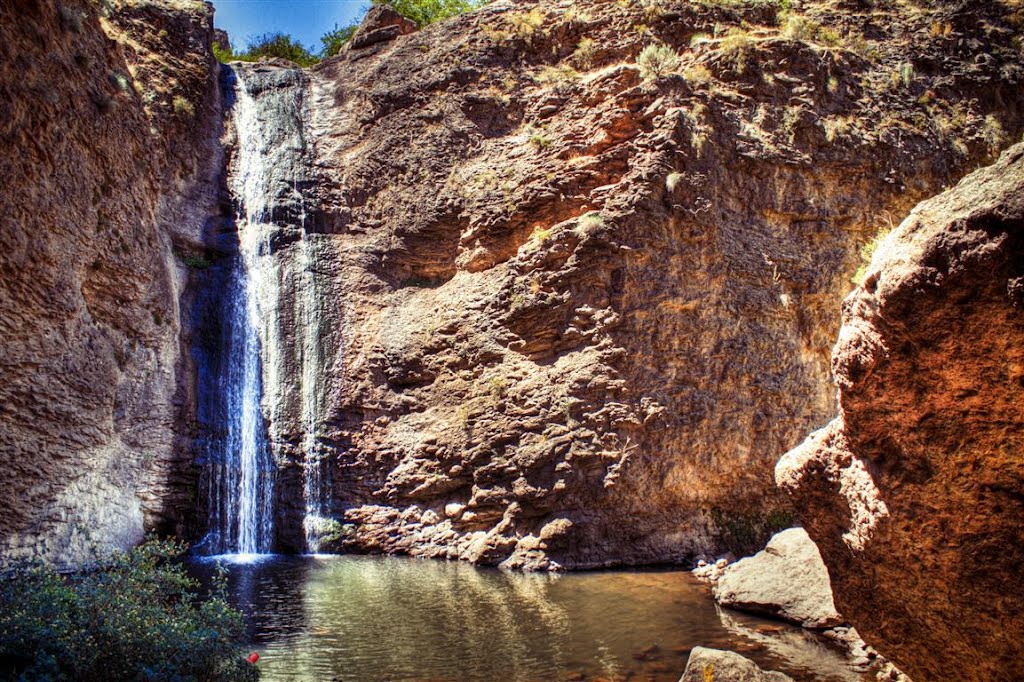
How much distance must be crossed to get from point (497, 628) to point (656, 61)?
570 inches

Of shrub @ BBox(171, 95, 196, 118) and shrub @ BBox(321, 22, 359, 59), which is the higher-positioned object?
shrub @ BBox(321, 22, 359, 59)

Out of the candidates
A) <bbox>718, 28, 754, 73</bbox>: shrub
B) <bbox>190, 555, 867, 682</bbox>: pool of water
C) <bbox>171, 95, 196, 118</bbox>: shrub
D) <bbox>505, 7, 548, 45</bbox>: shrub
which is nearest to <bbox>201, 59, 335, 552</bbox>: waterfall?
<bbox>171, 95, 196, 118</bbox>: shrub

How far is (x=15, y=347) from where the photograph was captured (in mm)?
11281

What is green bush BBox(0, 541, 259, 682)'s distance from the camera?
4.68m

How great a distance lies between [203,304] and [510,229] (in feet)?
26.5

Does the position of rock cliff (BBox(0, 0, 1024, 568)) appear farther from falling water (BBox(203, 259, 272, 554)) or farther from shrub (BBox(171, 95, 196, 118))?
falling water (BBox(203, 259, 272, 554))

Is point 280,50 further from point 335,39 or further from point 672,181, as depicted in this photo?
point 672,181

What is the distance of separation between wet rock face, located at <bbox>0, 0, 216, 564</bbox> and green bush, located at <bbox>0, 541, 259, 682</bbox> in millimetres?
5080

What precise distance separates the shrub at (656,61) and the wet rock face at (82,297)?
1210 centimetres

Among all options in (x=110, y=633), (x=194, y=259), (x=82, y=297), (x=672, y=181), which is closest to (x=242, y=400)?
(x=194, y=259)

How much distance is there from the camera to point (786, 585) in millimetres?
9578

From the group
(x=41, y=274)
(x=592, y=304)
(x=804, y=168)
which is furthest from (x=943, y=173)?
(x=41, y=274)

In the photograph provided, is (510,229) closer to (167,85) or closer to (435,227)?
(435,227)

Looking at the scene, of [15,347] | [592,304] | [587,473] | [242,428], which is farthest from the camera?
[242,428]
